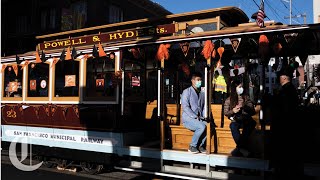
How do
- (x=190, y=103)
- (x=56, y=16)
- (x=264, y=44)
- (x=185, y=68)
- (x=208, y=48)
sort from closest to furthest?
(x=264, y=44) < (x=208, y=48) < (x=190, y=103) < (x=185, y=68) < (x=56, y=16)

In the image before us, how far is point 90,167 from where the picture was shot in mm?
8555

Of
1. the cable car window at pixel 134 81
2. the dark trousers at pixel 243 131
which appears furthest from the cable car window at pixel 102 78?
→ the dark trousers at pixel 243 131

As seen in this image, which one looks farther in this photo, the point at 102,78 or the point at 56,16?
the point at 56,16

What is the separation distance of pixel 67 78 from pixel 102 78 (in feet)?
3.39

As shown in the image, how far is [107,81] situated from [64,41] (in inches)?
103

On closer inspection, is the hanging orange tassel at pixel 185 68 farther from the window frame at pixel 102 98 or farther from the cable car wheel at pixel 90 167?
the cable car wheel at pixel 90 167

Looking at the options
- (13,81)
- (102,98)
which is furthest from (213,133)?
(13,81)

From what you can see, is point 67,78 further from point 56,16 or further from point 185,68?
point 56,16

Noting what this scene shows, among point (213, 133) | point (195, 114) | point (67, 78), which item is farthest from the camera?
point (67, 78)

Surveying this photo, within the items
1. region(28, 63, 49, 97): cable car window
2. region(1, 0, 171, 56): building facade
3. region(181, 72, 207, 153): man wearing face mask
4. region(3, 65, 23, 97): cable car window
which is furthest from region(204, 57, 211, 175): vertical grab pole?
region(1, 0, 171, 56): building facade

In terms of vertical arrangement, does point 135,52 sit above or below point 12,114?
above

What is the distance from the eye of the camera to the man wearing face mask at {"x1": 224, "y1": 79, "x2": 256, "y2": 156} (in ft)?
22.1

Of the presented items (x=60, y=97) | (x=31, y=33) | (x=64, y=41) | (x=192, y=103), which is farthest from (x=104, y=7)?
(x=192, y=103)

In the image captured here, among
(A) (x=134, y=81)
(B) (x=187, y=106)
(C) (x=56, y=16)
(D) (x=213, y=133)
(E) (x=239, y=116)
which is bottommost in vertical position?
(D) (x=213, y=133)
